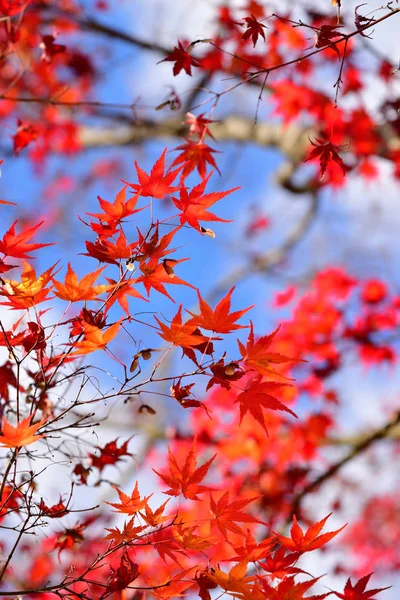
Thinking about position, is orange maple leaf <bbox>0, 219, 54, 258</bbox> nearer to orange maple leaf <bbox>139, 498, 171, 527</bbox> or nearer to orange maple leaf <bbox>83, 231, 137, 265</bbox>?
orange maple leaf <bbox>83, 231, 137, 265</bbox>

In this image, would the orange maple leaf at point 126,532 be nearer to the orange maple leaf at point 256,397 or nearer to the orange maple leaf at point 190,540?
the orange maple leaf at point 190,540

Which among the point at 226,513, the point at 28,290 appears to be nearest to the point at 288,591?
the point at 226,513

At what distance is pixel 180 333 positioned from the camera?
3.90 feet

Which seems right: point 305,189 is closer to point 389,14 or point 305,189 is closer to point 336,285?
point 336,285

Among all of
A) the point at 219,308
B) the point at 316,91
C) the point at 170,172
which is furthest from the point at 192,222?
the point at 316,91

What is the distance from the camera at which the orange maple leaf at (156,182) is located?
128cm

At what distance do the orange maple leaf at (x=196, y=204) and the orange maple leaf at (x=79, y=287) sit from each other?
23 cm

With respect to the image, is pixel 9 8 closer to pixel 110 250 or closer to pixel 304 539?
pixel 110 250

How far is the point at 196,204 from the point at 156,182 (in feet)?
0.32

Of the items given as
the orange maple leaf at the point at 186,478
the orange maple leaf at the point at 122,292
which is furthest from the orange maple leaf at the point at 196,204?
the orange maple leaf at the point at 186,478

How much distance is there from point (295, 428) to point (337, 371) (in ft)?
1.50

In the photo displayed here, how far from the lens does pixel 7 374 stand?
1513 mm

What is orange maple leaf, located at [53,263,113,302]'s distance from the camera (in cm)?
121

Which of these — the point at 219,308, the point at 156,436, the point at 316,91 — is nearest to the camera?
the point at 219,308
